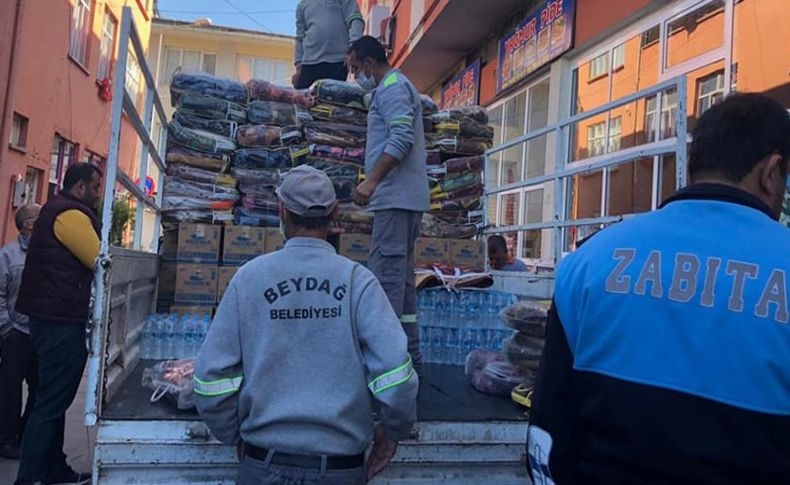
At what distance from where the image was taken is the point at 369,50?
376 centimetres

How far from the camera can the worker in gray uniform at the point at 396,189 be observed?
133 inches

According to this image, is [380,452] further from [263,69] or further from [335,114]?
[263,69]

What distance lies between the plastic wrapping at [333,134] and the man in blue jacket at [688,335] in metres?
3.47

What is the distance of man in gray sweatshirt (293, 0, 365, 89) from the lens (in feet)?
18.7

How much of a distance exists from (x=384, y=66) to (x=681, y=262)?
108 inches

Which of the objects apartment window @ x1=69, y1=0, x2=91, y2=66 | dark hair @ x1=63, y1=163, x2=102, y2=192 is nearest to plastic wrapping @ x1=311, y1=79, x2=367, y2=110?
dark hair @ x1=63, y1=163, x2=102, y2=192

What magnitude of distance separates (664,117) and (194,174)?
472 cm

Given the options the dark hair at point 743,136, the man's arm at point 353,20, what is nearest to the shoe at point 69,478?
the man's arm at point 353,20

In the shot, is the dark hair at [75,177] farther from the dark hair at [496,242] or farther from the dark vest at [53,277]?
the dark hair at [496,242]

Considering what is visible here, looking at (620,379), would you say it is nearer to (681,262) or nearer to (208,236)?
(681,262)

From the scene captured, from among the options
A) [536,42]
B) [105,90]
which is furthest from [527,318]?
[105,90]

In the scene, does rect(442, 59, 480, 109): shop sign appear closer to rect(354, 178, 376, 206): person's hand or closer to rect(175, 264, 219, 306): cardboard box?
rect(175, 264, 219, 306): cardboard box

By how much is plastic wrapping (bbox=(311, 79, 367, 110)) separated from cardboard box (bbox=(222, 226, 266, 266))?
3.94 feet

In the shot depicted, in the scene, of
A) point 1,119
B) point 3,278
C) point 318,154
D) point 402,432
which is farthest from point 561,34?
point 1,119
